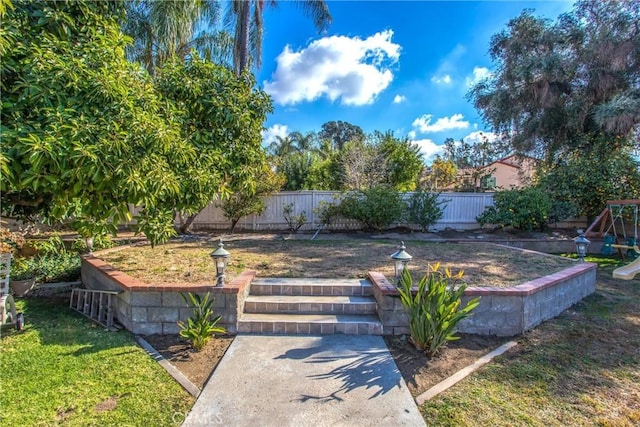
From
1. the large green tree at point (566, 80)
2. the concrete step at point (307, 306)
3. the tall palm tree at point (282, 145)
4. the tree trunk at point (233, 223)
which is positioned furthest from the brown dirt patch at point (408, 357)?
the tall palm tree at point (282, 145)

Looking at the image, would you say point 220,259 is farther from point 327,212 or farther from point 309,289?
point 327,212

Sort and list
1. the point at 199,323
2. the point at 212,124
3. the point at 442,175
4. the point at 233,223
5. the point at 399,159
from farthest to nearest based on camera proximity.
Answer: the point at 442,175, the point at 399,159, the point at 233,223, the point at 212,124, the point at 199,323

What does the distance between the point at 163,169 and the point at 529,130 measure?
1331 cm

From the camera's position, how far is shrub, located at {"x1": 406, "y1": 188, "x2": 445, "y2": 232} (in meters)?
11.2

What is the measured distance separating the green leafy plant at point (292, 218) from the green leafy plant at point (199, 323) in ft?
25.2

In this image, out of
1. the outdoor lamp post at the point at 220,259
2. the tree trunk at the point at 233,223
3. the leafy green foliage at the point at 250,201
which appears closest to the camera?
the outdoor lamp post at the point at 220,259

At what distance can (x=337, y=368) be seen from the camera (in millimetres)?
3289

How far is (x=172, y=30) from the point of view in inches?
420

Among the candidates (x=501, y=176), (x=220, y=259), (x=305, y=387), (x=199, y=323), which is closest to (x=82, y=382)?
(x=199, y=323)

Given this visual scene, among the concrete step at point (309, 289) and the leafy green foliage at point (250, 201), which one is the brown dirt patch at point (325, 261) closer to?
the concrete step at point (309, 289)

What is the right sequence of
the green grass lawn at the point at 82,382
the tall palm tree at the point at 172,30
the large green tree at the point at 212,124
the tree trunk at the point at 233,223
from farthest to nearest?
the tree trunk at the point at 233,223, the tall palm tree at the point at 172,30, the large green tree at the point at 212,124, the green grass lawn at the point at 82,382

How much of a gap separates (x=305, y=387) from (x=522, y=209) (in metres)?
10.0

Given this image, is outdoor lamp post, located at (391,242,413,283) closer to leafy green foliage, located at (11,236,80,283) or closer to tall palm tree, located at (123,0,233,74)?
leafy green foliage, located at (11,236,80,283)

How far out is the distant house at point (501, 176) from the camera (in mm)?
14141
